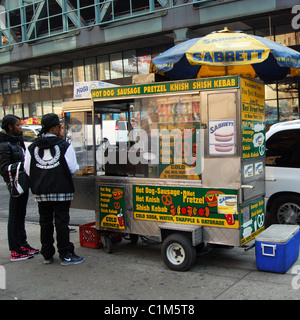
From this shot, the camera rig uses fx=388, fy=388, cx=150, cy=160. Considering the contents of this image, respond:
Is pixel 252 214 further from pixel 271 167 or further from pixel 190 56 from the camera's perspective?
pixel 190 56

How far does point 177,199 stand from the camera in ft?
15.8

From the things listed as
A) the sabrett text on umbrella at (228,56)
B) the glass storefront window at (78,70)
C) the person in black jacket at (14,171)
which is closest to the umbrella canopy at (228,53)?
the sabrett text on umbrella at (228,56)

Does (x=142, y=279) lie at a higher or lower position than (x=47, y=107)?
lower

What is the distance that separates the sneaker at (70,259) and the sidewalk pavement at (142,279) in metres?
0.06

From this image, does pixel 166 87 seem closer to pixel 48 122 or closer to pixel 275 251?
pixel 48 122

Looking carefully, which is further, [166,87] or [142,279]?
[166,87]

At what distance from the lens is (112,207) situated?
5.37 metres

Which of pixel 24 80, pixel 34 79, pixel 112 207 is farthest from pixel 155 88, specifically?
pixel 24 80

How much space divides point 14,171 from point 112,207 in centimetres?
139

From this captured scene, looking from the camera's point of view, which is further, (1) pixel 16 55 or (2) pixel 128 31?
(1) pixel 16 55

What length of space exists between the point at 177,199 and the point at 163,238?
547mm

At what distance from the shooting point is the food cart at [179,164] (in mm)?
4512

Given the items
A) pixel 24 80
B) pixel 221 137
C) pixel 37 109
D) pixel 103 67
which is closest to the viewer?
pixel 221 137
